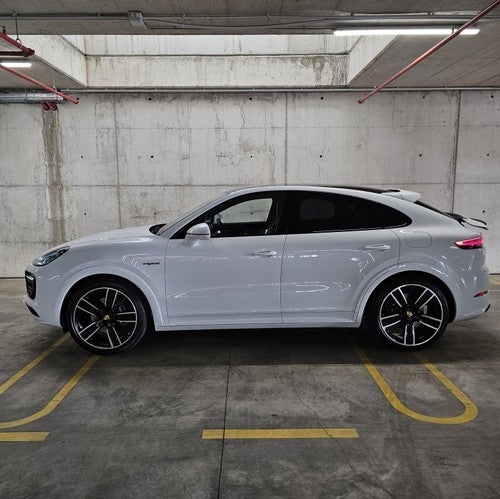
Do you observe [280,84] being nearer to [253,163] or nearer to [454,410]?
[253,163]

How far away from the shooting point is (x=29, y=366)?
12.4 ft

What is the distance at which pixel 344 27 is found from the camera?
4.81 m

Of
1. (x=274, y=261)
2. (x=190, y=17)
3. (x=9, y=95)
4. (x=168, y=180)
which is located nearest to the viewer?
(x=274, y=261)

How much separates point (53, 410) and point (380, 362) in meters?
2.79

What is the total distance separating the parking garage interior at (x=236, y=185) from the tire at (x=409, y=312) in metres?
0.19

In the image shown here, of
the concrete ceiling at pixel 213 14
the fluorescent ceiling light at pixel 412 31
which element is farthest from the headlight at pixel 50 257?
the fluorescent ceiling light at pixel 412 31

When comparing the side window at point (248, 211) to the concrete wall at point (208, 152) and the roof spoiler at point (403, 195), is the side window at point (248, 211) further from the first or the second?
the concrete wall at point (208, 152)

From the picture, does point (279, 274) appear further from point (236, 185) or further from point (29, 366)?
point (236, 185)

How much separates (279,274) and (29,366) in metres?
2.50

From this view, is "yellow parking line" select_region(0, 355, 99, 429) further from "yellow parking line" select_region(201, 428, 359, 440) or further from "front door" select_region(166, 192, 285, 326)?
"yellow parking line" select_region(201, 428, 359, 440)

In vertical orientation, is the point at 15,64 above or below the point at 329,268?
above

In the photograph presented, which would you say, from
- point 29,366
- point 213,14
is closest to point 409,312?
point 29,366

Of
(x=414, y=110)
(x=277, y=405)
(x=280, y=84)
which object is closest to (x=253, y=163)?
(x=280, y=84)

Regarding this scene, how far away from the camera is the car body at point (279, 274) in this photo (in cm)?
376
